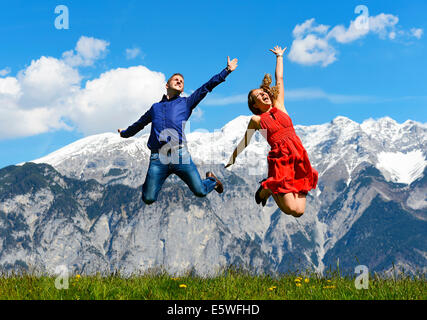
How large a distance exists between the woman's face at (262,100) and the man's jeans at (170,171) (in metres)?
2.03

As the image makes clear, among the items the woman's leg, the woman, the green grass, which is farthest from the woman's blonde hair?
the green grass

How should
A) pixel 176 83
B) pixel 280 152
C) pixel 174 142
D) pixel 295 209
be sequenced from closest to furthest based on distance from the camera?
pixel 295 209
pixel 280 152
pixel 174 142
pixel 176 83

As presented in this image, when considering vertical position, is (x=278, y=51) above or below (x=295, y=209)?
above

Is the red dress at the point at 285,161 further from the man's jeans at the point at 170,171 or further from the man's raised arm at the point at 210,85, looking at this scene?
the man's jeans at the point at 170,171

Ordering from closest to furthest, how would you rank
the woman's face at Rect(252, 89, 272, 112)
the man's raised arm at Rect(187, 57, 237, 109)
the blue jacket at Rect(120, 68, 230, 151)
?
the woman's face at Rect(252, 89, 272, 112)
the man's raised arm at Rect(187, 57, 237, 109)
the blue jacket at Rect(120, 68, 230, 151)

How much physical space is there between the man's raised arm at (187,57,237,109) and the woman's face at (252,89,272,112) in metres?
0.81

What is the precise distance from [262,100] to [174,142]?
229 centimetres

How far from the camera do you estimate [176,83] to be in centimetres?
1178

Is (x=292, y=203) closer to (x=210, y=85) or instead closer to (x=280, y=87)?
(x=280, y=87)

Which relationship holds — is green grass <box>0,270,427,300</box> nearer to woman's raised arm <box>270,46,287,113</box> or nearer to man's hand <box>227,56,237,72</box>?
woman's raised arm <box>270,46,287,113</box>

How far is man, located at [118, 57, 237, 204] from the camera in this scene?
11.2 meters

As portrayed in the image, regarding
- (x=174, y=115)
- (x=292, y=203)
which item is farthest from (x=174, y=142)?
(x=292, y=203)
